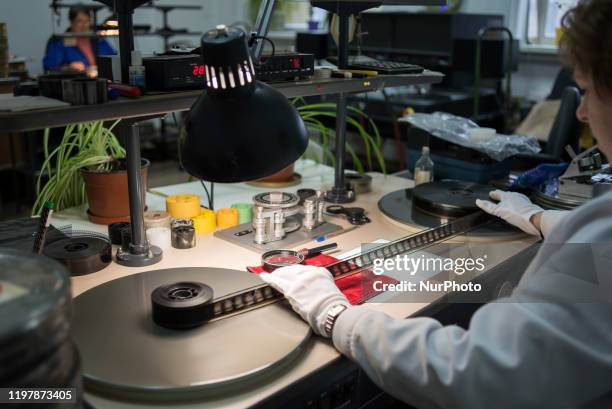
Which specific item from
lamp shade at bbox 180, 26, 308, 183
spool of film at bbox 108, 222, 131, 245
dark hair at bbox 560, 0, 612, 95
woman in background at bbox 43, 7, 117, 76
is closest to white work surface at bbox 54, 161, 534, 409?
spool of film at bbox 108, 222, 131, 245

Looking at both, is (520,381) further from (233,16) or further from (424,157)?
(233,16)

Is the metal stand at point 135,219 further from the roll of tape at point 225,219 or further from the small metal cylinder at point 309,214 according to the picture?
the small metal cylinder at point 309,214

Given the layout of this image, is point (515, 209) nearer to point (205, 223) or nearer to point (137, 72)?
point (205, 223)

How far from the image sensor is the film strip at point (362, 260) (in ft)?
3.54

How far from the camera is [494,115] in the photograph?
170 inches

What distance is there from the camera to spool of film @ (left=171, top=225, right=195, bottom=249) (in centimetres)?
144

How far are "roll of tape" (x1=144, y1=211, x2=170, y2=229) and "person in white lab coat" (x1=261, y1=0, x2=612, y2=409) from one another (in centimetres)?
77

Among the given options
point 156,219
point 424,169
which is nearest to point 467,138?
point 424,169

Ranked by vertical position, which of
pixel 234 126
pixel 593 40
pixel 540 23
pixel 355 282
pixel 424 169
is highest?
pixel 540 23

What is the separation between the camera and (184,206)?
5.23 ft

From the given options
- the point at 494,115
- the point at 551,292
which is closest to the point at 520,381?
the point at 551,292

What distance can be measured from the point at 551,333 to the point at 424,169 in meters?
1.18

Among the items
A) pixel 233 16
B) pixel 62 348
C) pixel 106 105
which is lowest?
pixel 62 348

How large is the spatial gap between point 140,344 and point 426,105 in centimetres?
307
